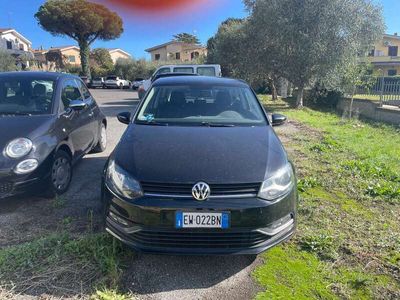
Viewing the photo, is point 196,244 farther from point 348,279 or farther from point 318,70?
point 318,70

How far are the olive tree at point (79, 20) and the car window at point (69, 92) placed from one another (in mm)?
42682

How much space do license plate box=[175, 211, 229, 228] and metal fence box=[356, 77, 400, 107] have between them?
43.8ft

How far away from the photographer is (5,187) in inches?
143

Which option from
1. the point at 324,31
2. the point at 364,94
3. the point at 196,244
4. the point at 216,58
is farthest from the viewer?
the point at 216,58

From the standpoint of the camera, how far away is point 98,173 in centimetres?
529

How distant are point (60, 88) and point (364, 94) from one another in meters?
15.0

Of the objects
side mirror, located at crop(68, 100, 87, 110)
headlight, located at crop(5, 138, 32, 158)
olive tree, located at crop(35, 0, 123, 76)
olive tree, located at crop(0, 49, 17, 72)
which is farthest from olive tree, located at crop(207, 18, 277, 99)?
olive tree, located at crop(35, 0, 123, 76)

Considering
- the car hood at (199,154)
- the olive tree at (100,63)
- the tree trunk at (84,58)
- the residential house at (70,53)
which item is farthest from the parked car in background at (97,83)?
the car hood at (199,154)

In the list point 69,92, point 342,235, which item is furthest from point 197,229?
point 69,92

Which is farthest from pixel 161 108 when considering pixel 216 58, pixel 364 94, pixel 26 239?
pixel 216 58

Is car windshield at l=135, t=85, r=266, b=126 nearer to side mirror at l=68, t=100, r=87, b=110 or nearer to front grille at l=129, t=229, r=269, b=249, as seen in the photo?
side mirror at l=68, t=100, r=87, b=110

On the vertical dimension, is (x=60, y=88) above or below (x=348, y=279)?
above

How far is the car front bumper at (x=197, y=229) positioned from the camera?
2502mm

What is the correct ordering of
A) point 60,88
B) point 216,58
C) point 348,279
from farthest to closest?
point 216,58 → point 60,88 → point 348,279
